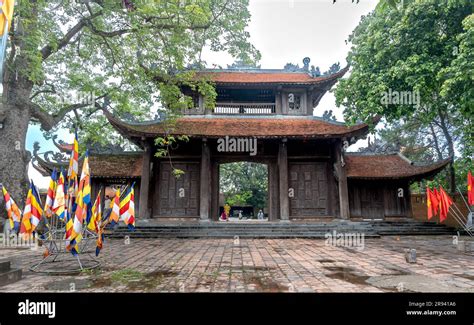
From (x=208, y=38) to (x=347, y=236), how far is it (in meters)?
9.11

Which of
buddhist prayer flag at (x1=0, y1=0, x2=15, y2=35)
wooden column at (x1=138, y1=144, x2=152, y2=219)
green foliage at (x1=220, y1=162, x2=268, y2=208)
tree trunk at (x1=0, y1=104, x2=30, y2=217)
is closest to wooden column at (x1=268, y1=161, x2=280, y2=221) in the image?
wooden column at (x1=138, y1=144, x2=152, y2=219)

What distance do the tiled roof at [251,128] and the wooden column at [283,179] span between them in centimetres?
90

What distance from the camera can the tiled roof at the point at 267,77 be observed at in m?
15.1

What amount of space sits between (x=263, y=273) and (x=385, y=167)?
478 inches

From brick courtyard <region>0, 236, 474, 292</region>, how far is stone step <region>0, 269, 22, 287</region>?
10 cm

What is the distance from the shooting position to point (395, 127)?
79.6ft

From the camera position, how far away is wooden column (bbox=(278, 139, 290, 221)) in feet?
44.0

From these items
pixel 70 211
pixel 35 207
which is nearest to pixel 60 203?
pixel 70 211

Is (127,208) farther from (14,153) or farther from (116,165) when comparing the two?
(116,165)

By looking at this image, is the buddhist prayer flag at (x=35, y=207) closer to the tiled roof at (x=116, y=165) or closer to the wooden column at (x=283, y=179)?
the tiled roof at (x=116, y=165)

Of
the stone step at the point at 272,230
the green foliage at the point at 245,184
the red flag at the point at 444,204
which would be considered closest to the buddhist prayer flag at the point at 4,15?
the stone step at the point at 272,230

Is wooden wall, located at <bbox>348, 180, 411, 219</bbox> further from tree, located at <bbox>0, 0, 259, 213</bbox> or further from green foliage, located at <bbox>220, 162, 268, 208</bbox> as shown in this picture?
green foliage, located at <bbox>220, 162, 268, 208</bbox>
